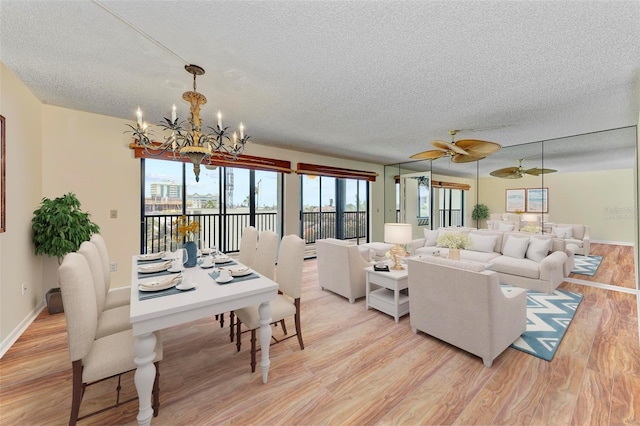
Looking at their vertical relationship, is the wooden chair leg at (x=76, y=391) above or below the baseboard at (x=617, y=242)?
below

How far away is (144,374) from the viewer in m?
1.43

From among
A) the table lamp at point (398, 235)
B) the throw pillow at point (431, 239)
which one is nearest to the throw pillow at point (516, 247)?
the throw pillow at point (431, 239)

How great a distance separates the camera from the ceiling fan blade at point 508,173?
487 centimetres

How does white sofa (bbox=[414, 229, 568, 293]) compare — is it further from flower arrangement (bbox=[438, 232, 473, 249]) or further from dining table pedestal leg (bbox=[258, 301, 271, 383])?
dining table pedestal leg (bbox=[258, 301, 271, 383])

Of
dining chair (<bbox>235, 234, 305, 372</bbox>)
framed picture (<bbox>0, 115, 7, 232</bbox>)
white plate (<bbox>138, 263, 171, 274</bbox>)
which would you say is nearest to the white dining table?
white plate (<bbox>138, 263, 171, 274</bbox>)

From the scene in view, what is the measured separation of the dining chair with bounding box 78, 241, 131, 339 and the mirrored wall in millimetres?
6120

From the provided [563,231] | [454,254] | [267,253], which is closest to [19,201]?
[267,253]

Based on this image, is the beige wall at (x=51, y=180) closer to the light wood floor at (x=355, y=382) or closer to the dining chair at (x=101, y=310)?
the light wood floor at (x=355, y=382)

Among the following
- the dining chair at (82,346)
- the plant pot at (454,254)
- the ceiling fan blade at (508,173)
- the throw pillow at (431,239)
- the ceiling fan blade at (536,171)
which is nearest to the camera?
the dining chair at (82,346)

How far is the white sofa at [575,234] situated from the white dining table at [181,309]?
5.23 m

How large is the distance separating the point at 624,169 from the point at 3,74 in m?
7.64

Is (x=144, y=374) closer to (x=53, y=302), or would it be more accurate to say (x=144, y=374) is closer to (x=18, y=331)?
(x=18, y=331)

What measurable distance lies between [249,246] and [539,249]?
14.6 ft

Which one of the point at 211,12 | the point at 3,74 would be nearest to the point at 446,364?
the point at 211,12
